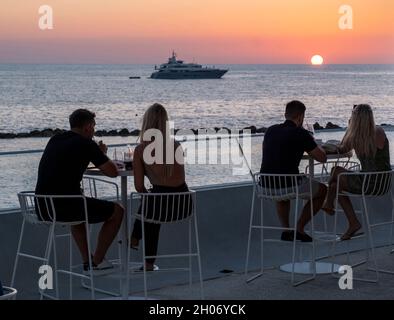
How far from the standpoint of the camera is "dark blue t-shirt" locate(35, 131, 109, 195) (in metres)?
5.07

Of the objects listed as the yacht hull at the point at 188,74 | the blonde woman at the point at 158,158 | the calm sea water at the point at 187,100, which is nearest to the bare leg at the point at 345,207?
the blonde woman at the point at 158,158

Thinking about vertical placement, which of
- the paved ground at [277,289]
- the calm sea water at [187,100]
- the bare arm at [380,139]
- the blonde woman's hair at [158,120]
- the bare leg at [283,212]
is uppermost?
the blonde woman's hair at [158,120]

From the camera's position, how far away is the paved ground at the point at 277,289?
5625 millimetres

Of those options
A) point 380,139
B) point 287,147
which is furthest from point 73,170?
point 380,139

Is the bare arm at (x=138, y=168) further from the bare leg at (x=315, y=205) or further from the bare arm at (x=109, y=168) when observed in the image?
the bare leg at (x=315, y=205)

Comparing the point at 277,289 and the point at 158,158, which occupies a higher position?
the point at 158,158

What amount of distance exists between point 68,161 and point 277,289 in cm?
177

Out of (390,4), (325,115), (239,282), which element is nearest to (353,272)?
(239,282)

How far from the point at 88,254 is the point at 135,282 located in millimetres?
902

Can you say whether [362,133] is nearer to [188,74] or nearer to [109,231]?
[109,231]

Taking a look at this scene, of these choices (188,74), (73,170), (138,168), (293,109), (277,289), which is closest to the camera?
(73,170)

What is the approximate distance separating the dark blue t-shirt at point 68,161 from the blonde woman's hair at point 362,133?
2.05m

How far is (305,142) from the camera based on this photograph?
5.97m

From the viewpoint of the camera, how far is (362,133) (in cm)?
620
